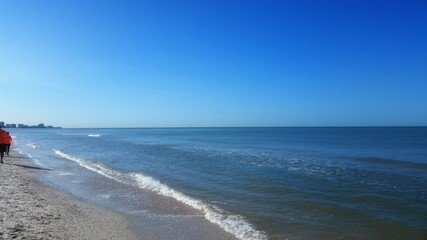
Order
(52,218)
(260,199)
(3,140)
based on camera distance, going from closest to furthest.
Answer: (52,218)
(260,199)
(3,140)

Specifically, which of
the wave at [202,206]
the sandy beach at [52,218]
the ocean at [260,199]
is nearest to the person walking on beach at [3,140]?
the ocean at [260,199]

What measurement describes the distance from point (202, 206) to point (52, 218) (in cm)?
486

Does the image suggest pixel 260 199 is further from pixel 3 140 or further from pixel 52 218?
pixel 3 140

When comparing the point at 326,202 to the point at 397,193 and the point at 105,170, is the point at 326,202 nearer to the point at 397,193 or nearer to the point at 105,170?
the point at 397,193

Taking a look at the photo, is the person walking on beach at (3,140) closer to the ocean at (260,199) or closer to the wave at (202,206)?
the ocean at (260,199)

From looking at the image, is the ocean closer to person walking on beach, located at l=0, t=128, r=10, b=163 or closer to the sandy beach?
the sandy beach

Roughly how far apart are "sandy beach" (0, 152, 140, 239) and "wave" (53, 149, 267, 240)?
265 cm

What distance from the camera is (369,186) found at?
1617 cm

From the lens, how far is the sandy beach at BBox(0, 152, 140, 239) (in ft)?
28.9

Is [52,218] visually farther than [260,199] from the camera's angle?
No

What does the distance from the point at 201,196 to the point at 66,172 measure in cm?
1130

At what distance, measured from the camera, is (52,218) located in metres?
10.3

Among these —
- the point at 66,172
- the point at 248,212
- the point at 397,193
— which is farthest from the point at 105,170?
the point at 397,193

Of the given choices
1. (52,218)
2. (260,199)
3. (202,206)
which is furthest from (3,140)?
(260,199)
